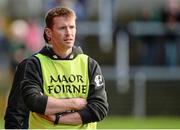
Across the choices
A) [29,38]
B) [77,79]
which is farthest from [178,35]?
[77,79]

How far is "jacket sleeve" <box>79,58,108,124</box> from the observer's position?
23.9ft

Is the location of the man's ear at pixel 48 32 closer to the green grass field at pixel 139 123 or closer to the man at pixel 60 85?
the man at pixel 60 85

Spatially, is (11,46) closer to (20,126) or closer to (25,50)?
(25,50)

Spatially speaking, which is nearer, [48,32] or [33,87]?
[33,87]

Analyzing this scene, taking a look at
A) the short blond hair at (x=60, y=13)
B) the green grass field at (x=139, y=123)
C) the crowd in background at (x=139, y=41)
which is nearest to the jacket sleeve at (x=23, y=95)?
the short blond hair at (x=60, y=13)

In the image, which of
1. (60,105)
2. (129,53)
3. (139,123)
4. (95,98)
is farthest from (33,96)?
(129,53)

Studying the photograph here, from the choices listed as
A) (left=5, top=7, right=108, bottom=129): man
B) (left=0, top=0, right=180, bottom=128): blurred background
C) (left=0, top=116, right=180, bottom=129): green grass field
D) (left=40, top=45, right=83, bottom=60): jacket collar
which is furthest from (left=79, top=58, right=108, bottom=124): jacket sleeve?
(left=0, top=0, right=180, bottom=128): blurred background

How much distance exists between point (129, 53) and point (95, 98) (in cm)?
1740

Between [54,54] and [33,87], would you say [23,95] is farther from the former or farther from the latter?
[54,54]

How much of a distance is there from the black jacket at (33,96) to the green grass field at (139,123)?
11032mm

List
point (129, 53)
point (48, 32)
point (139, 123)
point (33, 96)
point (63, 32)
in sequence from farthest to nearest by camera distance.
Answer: point (129, 53) → point (139, 123) → point (48, 32) → point (63, 32) → point (33, 96)

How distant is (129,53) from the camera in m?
24.7

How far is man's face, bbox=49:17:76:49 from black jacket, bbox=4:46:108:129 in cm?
10

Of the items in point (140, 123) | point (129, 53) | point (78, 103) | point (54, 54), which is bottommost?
point (140, 123)
